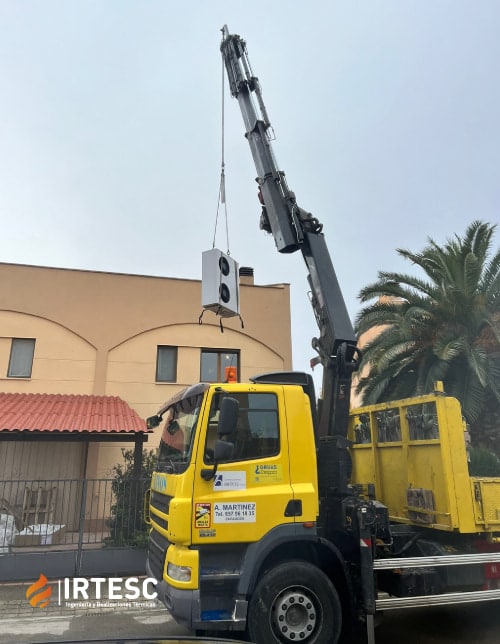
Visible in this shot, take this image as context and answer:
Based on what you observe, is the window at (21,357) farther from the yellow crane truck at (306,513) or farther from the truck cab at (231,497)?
the truck cab at (231,497)

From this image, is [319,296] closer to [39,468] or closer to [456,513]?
[456,513]

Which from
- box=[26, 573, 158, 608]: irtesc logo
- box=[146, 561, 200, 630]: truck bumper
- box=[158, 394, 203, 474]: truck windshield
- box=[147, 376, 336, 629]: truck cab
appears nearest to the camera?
box=[146, 561, 200, 630]: truck bumper

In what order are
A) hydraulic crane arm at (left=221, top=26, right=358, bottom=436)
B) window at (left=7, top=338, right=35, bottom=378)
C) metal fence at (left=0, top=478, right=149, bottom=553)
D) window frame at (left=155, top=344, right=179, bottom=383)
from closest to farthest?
hydraulic crane arm at (left=221, top=26, right=358, bottom=436) < metal fence at (left=0, top=478, right=149, bottom=553) < window at (left=7, top=338, right=35, bottom=378) < window frame at (left=155, top=344, right=179, bottom=383)

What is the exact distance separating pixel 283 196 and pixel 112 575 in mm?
6978

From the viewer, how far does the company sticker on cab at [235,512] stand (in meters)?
4.51

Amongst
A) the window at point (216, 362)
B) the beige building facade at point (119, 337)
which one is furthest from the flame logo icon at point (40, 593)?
the window at point (216, 362)

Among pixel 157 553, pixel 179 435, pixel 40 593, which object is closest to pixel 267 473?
pixel 179 435

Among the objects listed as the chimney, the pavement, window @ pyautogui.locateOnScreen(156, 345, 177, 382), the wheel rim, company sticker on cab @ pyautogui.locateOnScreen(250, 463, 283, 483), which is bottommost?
the pavement

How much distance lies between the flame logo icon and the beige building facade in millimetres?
4874

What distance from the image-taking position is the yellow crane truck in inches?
175

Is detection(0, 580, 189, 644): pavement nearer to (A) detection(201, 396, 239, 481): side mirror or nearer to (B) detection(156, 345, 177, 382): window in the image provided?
(A) detection(201, 396, 239, 481): side mirror

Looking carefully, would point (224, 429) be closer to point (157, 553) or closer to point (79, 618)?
point (157, 553)

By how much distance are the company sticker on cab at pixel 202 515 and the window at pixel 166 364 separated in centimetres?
976

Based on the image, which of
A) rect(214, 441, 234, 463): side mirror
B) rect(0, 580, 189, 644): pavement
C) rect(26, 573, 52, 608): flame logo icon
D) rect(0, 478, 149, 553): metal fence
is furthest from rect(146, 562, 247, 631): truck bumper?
rect(0, 478, 149, 553): metal fence
